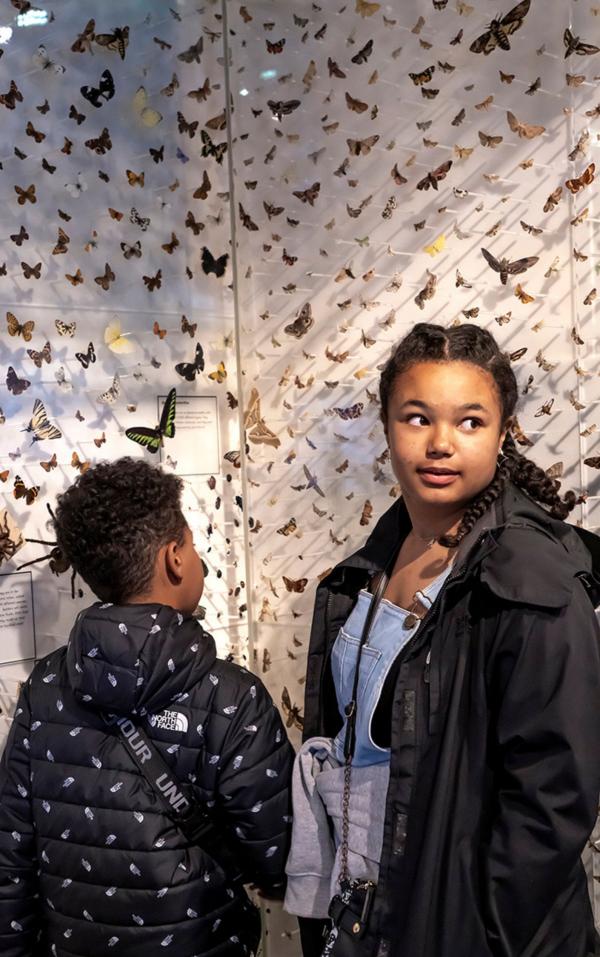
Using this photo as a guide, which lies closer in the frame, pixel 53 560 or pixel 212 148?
pixel 53 560

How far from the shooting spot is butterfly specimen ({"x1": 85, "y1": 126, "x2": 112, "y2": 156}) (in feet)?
7.54

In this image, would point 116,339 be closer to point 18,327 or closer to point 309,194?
point 18,327

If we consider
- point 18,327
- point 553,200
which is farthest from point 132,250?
point 553,200

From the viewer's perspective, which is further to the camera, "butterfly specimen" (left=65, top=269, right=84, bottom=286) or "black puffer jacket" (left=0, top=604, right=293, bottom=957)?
"butterfly specimen" (left=65, top=269, right=84, bottom=286)

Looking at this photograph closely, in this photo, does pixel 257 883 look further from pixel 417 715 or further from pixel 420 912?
pixel 417 715

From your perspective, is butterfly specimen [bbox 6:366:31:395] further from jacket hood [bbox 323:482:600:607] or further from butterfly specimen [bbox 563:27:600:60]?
butterfly specimen [bbox 563:27:600:60]

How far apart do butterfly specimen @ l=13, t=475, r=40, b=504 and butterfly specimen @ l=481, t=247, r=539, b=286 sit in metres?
1.27

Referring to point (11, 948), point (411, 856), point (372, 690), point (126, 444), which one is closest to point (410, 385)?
point (372, 690)

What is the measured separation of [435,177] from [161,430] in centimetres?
100

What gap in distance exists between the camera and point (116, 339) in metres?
2.33

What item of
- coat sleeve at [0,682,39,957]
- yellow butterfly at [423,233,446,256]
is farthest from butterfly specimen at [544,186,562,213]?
coat sleeve at [0,682,39,957]

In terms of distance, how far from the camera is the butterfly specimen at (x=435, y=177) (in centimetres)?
208

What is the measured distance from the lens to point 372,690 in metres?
1.48

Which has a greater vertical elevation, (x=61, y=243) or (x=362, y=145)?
(x=362, y=145)
